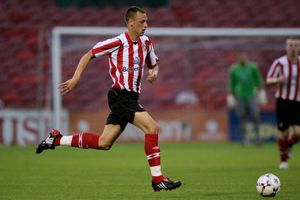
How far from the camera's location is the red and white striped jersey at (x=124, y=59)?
7723 millimetres

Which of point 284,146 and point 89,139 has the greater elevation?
point 89,139

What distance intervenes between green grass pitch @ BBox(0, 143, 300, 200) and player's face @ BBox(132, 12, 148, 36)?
1.66 metres

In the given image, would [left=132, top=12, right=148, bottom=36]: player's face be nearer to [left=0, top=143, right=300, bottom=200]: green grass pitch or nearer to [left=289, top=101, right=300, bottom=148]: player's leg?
[left=0, top=143, right=300, bottom=200]: green grass pitch

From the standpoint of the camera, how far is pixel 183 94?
1858 centimetres

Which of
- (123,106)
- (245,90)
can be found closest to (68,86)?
(123,106)

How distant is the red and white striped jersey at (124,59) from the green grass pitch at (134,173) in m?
1.12

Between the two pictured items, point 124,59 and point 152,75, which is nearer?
point 124,59

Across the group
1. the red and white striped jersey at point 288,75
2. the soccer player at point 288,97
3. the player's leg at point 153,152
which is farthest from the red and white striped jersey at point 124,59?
the red and white striped jersey at point 288,75

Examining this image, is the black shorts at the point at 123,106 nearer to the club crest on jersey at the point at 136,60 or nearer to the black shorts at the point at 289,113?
the club crest on jersey at the point at 136,60

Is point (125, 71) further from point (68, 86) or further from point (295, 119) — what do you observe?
point (295, 119)

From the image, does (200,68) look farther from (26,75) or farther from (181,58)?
(26,75)

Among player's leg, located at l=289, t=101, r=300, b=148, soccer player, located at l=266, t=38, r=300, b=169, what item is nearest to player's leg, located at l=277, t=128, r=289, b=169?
soccer player, located at l=266, t=38, r=300, b=169

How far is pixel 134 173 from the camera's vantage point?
9.84 metres

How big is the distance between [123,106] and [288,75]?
398 cm
